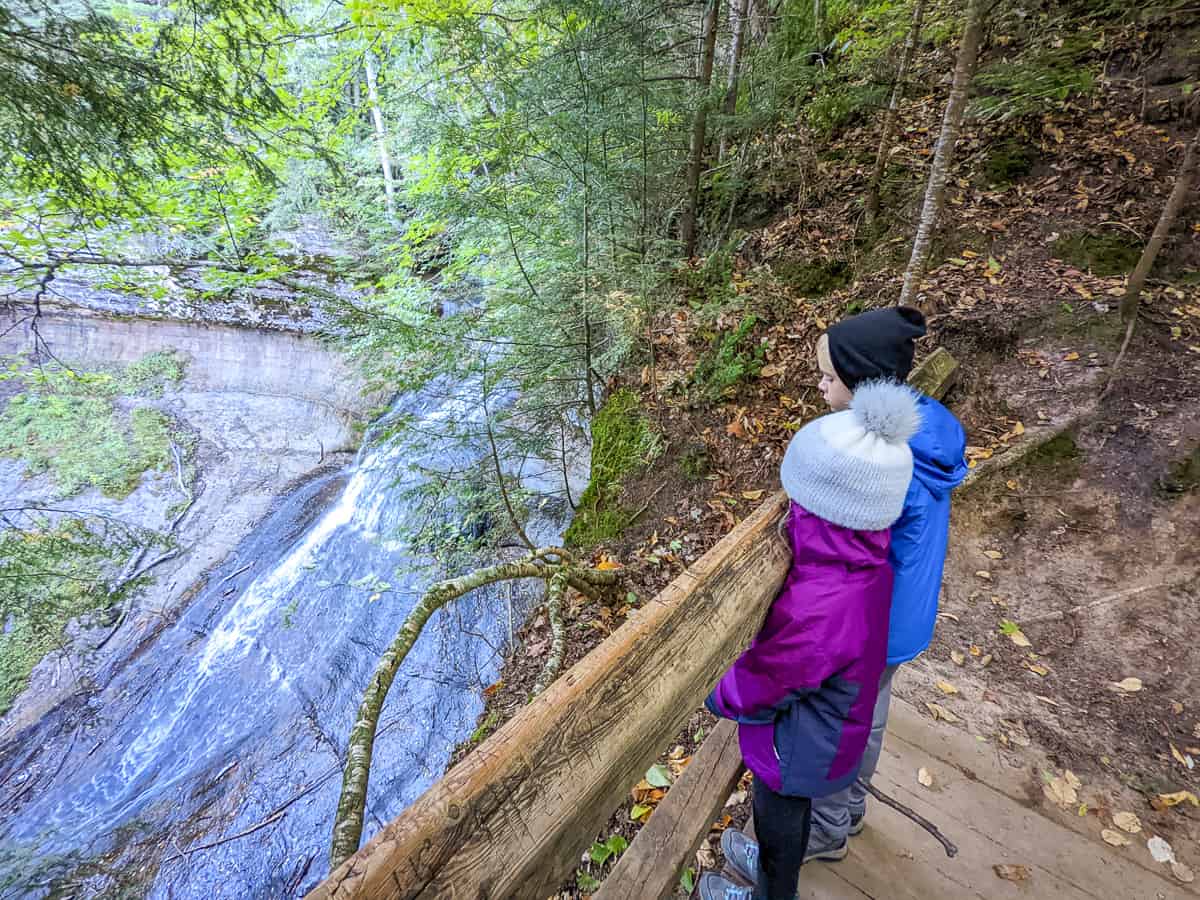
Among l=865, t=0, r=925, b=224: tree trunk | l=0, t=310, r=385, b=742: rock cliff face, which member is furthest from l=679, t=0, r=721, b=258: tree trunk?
l=0, t=310, r=385, b=742: rock cliff face

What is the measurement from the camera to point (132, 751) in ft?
25.5

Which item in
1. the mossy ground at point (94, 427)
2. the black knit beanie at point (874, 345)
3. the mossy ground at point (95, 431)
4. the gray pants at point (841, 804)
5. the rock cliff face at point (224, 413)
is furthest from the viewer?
the mossy ground at point (94, 427)

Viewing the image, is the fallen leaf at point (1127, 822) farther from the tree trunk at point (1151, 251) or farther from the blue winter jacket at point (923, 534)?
the tree trunk at point (1151, 251)

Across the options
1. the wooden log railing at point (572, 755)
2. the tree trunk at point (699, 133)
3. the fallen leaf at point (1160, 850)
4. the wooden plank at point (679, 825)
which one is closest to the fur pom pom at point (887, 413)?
the wooden log railing at point (572, 755)

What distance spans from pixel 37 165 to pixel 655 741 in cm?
528

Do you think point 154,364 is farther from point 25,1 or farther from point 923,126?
point 923,126

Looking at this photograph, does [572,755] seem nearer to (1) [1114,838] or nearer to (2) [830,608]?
(2) [830,608]

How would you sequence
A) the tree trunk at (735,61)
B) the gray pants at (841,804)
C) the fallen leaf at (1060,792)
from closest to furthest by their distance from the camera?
the gray pants at (841,804), the fallen leaf at (1060,792), the tree trunk at (735,61)

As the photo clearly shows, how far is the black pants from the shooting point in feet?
5.66

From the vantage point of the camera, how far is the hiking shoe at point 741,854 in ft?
7.06

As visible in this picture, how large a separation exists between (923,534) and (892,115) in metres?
5.76

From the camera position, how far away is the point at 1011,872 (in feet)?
7.11

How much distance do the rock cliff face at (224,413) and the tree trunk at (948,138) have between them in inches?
498

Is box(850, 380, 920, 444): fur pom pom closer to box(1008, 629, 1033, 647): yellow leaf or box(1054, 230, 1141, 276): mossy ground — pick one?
box(1008, 629, 1033, 647): yellow leaf
